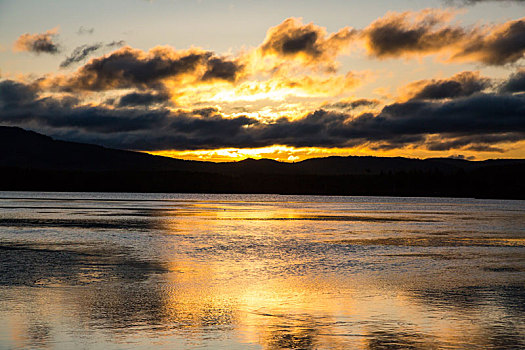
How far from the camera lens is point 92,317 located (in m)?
15.3

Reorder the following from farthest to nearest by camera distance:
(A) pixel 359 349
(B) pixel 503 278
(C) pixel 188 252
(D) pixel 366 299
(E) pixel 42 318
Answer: (C) pixel 188 252 → (B) pixel 503 278 → (D) pixel 366 299 → (E) pixel 42 318 → (A) pixel 359 349

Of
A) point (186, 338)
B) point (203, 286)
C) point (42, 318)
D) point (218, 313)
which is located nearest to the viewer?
point (186, 338)

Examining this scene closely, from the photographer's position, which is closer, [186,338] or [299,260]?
[186,338]

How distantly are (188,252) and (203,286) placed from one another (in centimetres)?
1131

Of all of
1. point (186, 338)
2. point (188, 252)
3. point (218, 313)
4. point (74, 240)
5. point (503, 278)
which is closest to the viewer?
point (186, 338)

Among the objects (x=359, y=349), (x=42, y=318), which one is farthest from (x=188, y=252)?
(x=359, y=349)

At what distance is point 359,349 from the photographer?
12445 millimetres

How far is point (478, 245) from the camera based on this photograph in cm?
3812

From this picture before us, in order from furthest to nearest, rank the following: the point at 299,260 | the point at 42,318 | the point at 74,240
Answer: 1. the point at 74,240
2. the point at 299,260
3. the point at 42,318

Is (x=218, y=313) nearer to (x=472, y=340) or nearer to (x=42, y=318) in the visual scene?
(x=42, y=318)

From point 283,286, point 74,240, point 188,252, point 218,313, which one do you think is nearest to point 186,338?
point 218,313

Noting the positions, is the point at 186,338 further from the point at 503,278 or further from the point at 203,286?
the point at 503,278

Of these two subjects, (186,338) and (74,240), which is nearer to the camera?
(186,338)

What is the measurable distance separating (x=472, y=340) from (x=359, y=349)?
2828mm
